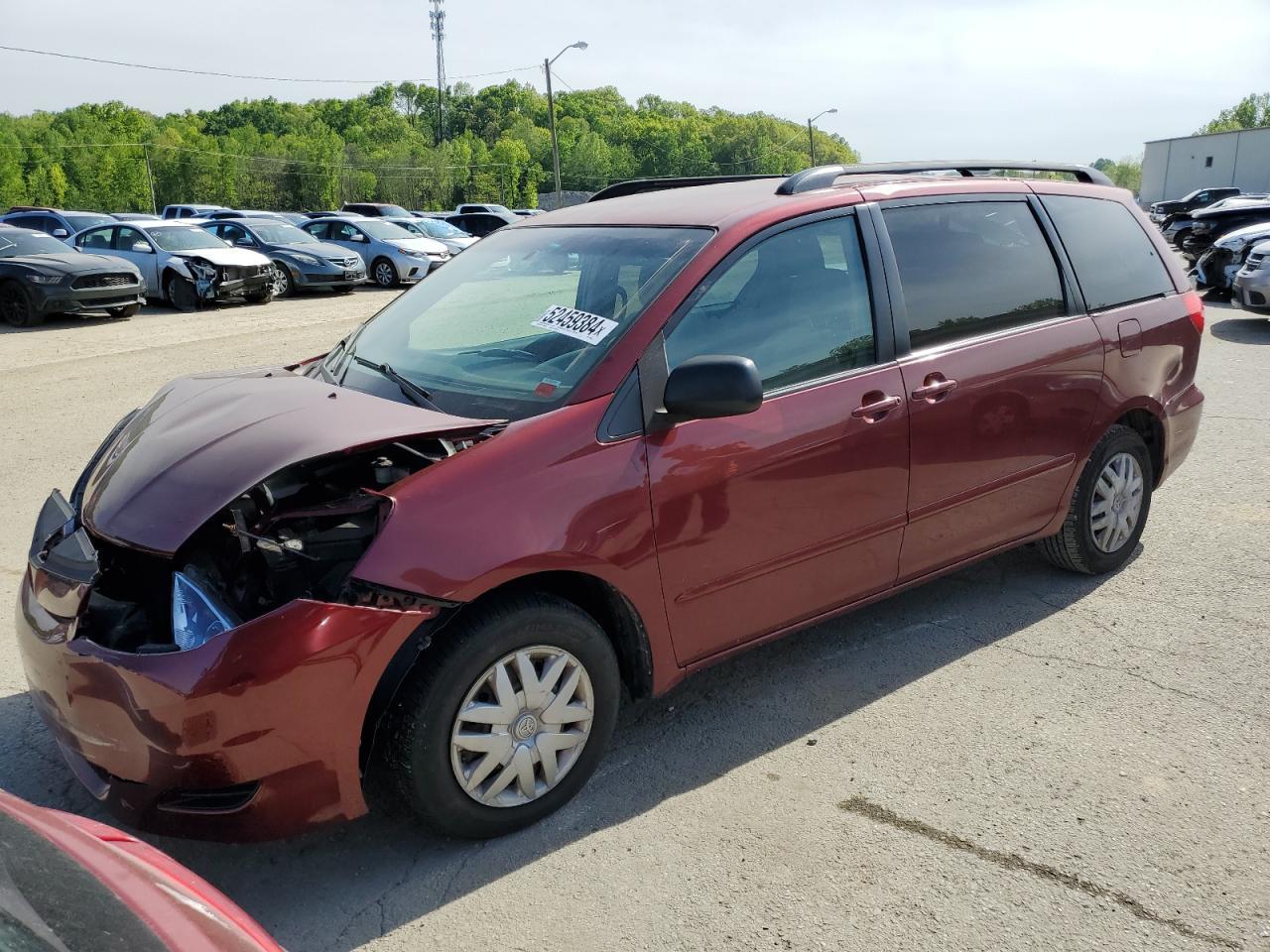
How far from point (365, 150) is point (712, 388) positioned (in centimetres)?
9583

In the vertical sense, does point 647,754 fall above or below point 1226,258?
below

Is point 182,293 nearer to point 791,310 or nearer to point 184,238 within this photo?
point 184,238

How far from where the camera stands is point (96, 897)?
1.57 m

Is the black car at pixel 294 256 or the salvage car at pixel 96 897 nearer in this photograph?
the salvage car at pixel 96 897

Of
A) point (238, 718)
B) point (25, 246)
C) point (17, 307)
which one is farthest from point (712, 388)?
point (25, 246)

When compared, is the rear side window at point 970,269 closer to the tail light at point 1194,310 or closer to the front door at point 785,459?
A: the front door at point 785,459

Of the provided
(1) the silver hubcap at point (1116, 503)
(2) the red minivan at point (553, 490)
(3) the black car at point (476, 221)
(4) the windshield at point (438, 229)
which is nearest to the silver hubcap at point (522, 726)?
(2) the red minivan at point (553, 490)

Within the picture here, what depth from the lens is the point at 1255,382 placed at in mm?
9477

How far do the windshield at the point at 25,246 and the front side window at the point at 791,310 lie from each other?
51.0ft

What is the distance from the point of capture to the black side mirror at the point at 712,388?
2992mm

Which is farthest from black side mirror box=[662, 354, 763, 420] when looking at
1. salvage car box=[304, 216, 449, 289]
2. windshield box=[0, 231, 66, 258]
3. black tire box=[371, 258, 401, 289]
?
black tire box=[371, 258, 401, 289]

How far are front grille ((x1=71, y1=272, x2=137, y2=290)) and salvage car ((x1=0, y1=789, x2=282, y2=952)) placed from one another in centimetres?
1540

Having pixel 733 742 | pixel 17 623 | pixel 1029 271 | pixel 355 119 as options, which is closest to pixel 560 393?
pixel 733 742

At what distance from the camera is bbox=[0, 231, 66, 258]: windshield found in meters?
15.6
